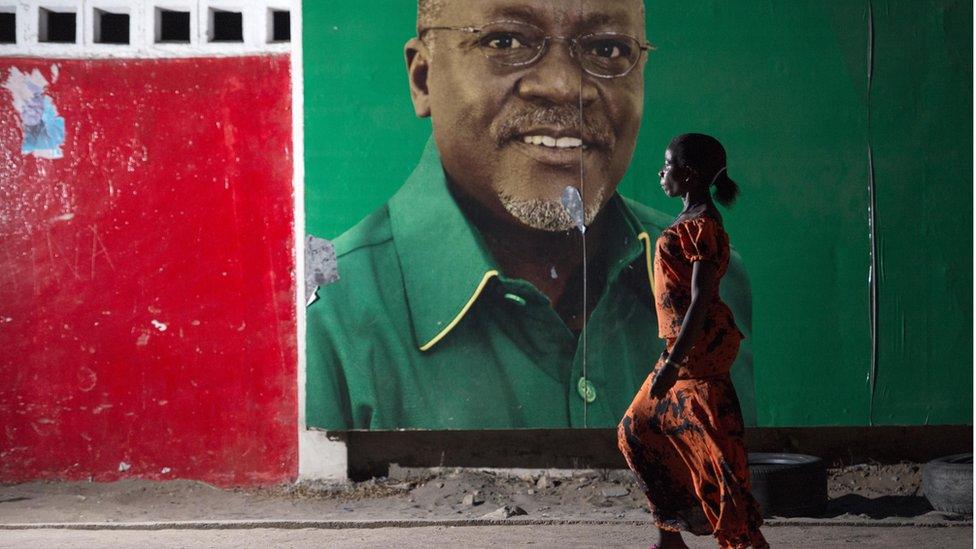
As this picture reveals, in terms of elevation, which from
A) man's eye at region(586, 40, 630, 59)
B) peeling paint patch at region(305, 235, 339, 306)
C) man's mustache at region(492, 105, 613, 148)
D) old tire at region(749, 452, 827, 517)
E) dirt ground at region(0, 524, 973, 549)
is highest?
man's eye at region(586, 40, 630, 59)

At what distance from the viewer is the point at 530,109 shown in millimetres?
6797

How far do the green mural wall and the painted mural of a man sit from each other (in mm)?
279

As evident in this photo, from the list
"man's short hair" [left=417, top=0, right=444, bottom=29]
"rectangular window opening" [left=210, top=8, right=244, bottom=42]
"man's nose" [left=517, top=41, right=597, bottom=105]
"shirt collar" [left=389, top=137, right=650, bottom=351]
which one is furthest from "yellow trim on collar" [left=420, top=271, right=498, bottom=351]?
"rectangular window opening" [left=210, top=8, right=244, bottom=42]

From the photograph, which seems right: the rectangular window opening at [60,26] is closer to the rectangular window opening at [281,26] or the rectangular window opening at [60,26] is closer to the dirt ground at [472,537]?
the rectangular window opening at [281,26]

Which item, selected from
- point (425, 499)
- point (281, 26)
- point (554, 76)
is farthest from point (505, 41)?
point (425, 499)

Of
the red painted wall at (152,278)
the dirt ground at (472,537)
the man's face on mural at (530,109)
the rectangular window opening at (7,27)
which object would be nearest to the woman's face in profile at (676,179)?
the dirt ground at (472,537)

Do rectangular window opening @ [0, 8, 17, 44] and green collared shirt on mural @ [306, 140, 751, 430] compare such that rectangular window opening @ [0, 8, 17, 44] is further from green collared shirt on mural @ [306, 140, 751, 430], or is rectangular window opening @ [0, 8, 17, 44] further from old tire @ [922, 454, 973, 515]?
old tire @ [922, 454, 973, 515]

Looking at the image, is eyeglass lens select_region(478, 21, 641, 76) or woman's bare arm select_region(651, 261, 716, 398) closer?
woman's bare arm select_region(651, 261, 716, 398)

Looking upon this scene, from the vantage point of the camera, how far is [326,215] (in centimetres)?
Result: 694

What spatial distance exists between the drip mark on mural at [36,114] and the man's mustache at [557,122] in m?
2.93

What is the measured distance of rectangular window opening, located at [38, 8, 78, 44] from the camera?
7.19 metres

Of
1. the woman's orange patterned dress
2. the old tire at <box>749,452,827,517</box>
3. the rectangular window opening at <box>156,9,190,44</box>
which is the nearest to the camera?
the woman's orange patterned dress

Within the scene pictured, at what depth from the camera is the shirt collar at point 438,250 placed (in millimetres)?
6840

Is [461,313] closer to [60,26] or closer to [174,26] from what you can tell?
[174,26]
